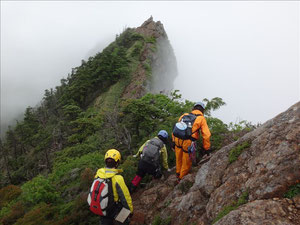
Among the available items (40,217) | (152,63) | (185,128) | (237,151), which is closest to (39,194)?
(40,217)

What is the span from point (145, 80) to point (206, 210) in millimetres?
27719

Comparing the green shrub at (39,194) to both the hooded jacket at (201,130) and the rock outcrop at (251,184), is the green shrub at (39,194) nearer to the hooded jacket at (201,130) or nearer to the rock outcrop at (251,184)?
the rock outcrop at (251,184)

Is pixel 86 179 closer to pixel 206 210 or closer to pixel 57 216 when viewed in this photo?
pixel 57 216

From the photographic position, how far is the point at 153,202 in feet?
19.8

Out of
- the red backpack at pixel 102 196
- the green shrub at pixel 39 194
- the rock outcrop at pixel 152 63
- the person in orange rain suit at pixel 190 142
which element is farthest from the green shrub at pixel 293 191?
the rock outcrop at pixel 152 63

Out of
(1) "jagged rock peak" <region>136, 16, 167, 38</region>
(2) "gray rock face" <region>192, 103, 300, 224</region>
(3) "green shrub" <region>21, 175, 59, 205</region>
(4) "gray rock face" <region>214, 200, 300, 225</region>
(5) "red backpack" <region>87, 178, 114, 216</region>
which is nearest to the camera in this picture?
(4) "gray rock face" <region>214, 200, 300, 225</region>

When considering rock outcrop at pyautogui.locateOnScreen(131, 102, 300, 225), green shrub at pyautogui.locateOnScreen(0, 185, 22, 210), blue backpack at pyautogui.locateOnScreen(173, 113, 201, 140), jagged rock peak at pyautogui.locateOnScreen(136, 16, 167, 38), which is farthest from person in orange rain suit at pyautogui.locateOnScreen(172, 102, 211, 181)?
jagged rock peak at pyautogui.locateOnScreen(136, 16, 167, 38)

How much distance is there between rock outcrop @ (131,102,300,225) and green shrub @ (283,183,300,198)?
0.18ft

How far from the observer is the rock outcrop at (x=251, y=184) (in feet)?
9.04

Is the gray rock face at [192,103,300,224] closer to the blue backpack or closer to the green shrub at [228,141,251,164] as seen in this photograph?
the green shrub at [228,141,251,164]

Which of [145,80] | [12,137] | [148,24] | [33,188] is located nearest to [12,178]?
[12,137]

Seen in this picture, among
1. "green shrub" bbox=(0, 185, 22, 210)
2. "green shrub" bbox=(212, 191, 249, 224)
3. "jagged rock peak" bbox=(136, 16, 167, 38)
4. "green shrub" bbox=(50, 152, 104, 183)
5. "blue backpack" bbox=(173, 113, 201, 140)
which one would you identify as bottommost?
"green shrub" bbox=(212, 191, 249, 224)

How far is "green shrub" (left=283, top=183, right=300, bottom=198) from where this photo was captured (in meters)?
2.74

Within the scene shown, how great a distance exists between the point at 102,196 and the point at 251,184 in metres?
2.79
